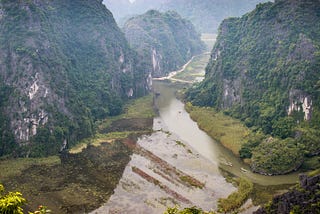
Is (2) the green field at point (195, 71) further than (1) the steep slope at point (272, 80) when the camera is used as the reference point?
Yes

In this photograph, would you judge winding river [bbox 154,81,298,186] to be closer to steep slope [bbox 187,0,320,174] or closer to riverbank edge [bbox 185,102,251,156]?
riverbank edge [bbox 185,102,251,156]

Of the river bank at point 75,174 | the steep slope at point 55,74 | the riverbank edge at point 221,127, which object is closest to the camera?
the river bank at point 75,174

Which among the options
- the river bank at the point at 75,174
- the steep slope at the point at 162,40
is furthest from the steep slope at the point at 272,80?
the steep slope at the point at 162,40

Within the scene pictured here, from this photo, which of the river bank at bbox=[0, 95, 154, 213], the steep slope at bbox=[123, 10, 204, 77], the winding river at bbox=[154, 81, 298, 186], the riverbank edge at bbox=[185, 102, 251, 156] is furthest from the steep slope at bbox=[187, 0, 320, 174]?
the steep slope at bbox=[123, 10, 204, 77]

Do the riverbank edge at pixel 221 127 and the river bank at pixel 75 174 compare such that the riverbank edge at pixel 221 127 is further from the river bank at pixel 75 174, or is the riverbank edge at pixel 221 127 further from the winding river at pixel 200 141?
the river bank at pixel 75 174

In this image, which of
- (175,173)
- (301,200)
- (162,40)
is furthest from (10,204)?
(162,40)

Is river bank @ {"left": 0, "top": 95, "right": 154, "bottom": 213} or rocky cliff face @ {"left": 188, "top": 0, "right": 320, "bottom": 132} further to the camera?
rocky cliff face @ {"left": 188, "top": 0, "right": 320, "bottom": 132}
